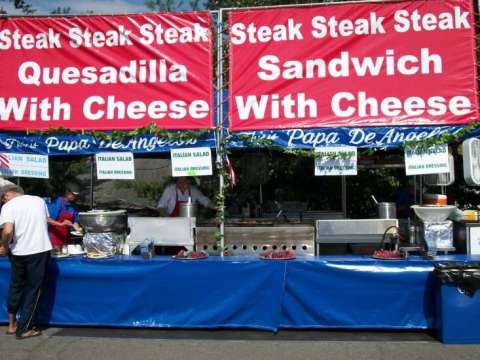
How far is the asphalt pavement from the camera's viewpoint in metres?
4.69

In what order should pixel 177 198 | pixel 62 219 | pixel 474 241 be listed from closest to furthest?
pixel 474 241
pixel 62 219
pixel 177 198

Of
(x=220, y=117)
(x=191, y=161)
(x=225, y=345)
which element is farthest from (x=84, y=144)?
(x=225, y=345)

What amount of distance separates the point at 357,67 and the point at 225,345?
3242 millimetres

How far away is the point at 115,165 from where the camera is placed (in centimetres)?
585

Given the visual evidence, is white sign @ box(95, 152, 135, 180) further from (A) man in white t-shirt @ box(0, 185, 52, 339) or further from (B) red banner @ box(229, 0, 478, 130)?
(B) red banner @ box(229, 0, 478, 130)

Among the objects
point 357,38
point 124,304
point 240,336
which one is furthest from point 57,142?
point 357,38

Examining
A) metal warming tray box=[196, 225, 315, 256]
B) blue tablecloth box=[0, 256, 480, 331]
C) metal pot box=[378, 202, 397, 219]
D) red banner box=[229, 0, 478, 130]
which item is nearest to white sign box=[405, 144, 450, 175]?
red banner box=[229, 0, 478, 130]

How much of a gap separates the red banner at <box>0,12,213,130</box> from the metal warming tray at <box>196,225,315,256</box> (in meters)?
1.22

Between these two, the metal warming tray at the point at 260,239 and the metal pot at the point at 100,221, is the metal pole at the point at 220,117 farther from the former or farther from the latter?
the metal pot at the point at 100,221

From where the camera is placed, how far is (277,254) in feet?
17.6

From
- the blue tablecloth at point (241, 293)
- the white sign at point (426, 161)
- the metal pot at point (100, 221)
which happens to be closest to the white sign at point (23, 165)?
the metal pot at point (100, 221)

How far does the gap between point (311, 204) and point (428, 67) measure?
6.40m

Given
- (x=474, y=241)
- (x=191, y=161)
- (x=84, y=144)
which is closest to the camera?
(x=474, y=241)

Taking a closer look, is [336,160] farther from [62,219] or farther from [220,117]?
[62,219]
